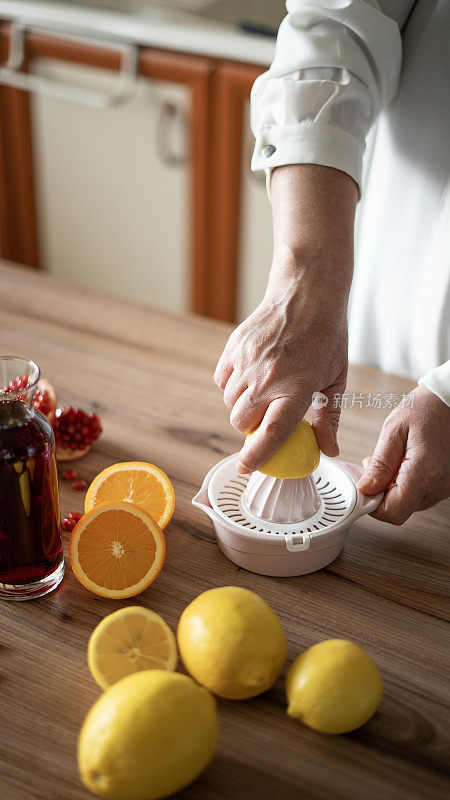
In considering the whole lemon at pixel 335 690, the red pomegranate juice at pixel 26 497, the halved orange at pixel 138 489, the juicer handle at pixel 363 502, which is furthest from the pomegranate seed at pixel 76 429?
the whole lemon at pixel 335 690

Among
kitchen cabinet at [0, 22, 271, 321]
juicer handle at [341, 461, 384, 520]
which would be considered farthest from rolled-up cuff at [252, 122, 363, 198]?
kitchen cabinet at [0, 22, 271, 321]

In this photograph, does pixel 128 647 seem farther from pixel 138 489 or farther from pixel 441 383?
pixel 441 383

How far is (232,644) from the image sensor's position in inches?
25.9

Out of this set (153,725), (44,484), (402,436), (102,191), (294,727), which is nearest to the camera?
(153,725)

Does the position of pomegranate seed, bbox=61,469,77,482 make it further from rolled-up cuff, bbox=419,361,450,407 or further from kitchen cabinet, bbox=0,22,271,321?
kitchen cabinet, bbox=0,22,271,321

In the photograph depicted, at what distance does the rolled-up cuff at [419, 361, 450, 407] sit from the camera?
2.84 ft

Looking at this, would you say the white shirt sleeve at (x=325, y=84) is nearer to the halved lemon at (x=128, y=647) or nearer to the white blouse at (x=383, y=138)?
the white blouse at (x=383, y=138)

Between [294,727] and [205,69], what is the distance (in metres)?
2.05

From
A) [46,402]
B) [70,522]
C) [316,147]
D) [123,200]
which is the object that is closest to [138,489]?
[70,522]

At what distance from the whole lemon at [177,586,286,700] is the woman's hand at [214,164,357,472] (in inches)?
7.4

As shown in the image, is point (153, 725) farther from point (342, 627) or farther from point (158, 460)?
point (158, 460)

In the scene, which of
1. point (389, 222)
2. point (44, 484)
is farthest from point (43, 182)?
point (44, 484)

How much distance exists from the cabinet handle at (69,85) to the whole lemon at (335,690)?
2.13 metres

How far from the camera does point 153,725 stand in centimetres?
58
